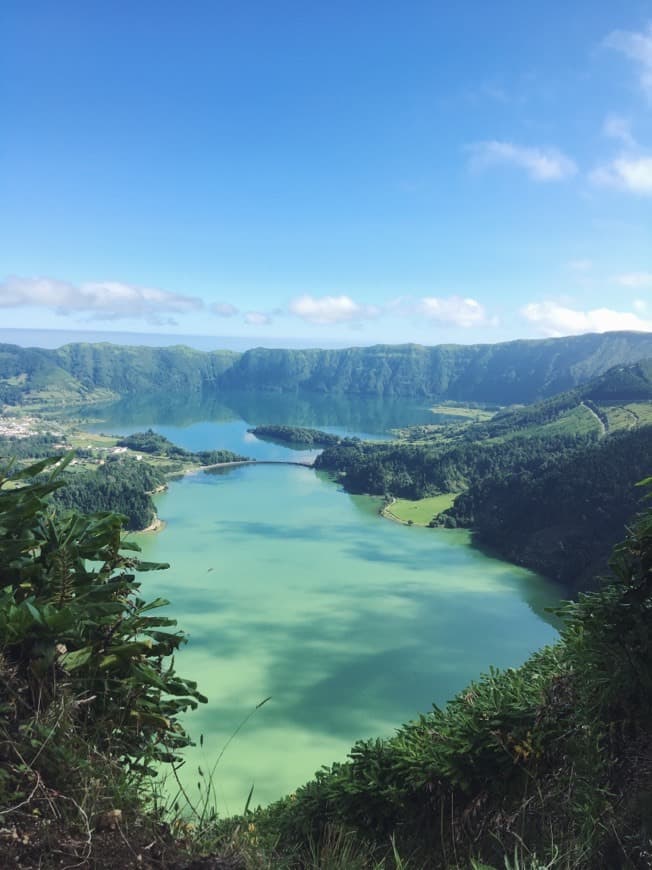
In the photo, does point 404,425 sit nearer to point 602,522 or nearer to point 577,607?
point 602,522

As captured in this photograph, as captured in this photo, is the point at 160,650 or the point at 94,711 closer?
the point at 94,711

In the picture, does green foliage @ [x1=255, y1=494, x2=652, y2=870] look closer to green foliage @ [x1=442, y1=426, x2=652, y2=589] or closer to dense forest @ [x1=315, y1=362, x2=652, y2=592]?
dense forest @ [x1=315, y1=362, x2=652, y2=592]

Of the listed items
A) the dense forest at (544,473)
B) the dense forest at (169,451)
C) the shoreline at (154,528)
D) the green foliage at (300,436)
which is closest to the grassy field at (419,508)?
the dense forest at (544,473)

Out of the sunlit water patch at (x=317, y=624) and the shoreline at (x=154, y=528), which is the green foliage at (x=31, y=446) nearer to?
the shoreline at (x=154, y=528)

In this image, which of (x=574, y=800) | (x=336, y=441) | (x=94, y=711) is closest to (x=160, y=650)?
(x=94, y=711)

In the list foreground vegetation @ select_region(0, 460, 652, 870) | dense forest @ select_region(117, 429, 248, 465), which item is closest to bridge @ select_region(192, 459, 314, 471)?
dense forest @ select_region(117, 429, 248, 465)

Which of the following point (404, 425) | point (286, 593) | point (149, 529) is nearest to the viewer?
point (286, 593)
